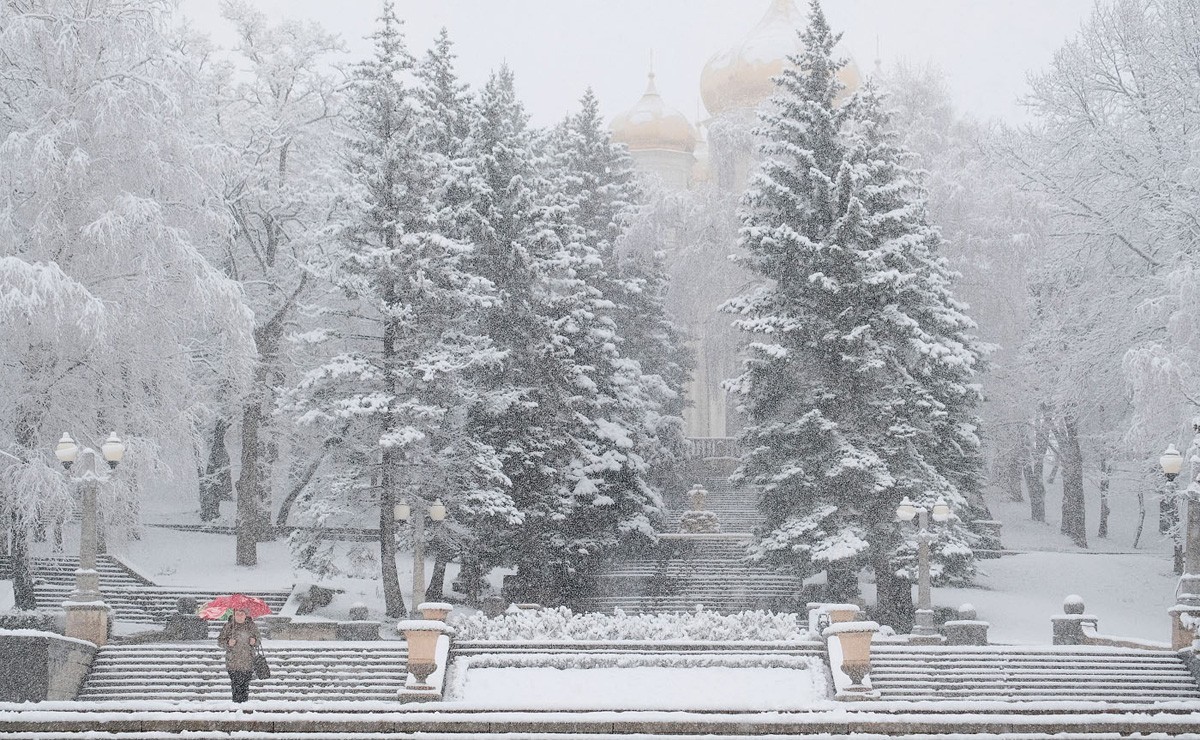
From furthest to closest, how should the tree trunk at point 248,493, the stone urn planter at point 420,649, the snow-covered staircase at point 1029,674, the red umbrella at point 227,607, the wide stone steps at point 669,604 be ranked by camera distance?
the tree trunk at point 248,493
the wide stone steps at point 669,604
the snow-covered staircase at point 1029,674
the stone urn planter at point 420,649
the red umbrella at point 227,607

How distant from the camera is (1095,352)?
3005 cm

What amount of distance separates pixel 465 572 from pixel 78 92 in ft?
40.3

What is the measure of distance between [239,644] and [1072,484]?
1132 inches

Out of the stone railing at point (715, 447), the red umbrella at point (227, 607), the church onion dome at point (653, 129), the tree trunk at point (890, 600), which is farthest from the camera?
the church onion dome at point (653, 129)

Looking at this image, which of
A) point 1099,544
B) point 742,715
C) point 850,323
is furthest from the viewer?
point 1099,544

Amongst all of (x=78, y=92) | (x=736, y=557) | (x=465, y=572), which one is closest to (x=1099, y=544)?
(x=736, y=557)

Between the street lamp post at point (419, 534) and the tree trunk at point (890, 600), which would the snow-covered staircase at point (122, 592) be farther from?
the tree trunk at point (890, 600)

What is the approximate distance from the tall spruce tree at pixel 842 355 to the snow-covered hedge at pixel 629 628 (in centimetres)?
436

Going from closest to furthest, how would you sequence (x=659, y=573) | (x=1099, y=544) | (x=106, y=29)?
(x=106, y=29), (x=659, y=573), (x=1099, y=544)

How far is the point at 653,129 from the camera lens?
5500 cm

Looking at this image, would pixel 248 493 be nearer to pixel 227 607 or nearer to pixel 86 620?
pixel 86 620

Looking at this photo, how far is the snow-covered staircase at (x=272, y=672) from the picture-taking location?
2078 centimetres

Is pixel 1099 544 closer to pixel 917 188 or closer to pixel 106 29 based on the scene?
pixel 917 188

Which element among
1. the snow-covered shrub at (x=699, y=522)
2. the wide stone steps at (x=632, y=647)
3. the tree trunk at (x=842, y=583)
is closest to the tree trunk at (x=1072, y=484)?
the snow-covered shrub at (x=699, y=522)
